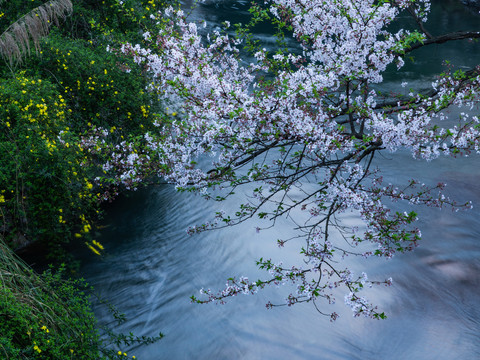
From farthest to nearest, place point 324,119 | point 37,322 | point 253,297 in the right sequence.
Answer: point 253,297, point 324,119, point 37,322

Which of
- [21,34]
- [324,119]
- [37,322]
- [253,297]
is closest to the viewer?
[37,322]

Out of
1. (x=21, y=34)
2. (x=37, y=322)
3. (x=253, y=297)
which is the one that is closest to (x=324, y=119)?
(x=37, y=322)

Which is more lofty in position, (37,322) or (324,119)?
(324,119)

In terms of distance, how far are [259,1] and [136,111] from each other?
562 inches

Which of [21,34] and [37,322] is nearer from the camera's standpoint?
[37,322]

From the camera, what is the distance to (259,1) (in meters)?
21.4

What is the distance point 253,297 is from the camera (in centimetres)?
710

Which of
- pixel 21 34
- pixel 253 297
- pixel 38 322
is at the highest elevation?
pixel 21 34

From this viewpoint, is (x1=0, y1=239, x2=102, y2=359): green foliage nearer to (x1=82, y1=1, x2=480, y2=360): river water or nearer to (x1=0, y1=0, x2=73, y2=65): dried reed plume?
(x1=82, y1=1, x2=480, y2=360): river water

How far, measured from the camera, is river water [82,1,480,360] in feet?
20.5

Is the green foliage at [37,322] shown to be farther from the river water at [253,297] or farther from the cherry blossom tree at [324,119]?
the river water at [253,297]

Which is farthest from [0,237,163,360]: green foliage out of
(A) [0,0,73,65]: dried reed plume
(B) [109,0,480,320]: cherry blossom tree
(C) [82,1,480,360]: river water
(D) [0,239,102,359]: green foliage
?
(A) [0,0,73,65]: dried reed plume

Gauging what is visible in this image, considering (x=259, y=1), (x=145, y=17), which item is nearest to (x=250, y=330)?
(x=145, y=17)

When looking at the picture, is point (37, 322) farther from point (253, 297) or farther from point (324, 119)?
point (253, 297)
